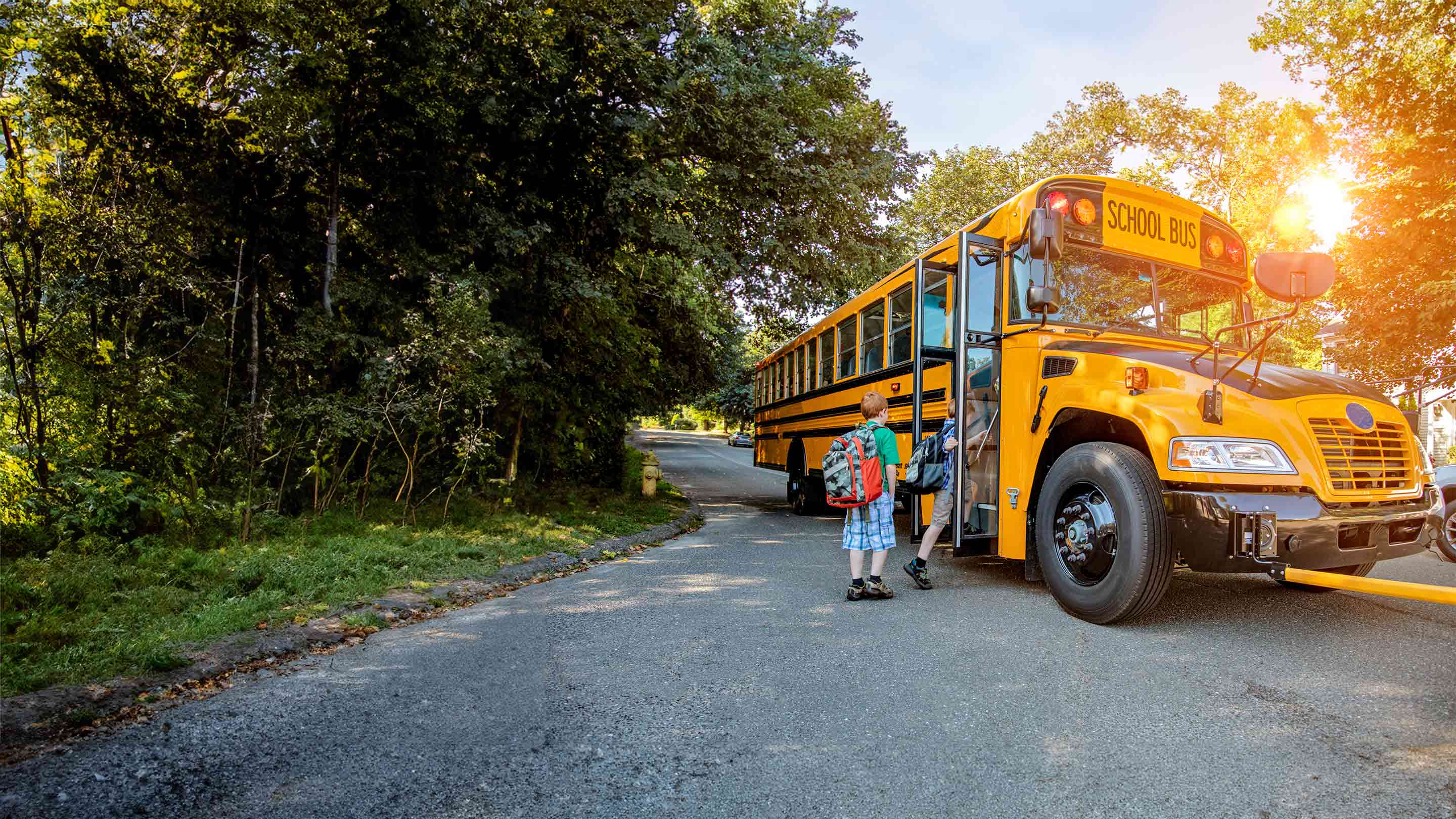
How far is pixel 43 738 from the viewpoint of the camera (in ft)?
9.83

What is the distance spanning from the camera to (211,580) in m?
5.40

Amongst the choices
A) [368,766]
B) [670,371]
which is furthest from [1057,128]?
[368,766]

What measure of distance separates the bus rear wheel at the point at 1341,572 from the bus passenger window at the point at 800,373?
22.7 ft

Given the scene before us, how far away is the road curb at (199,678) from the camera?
9.98ft

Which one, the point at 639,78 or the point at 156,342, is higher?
the point at 639,78

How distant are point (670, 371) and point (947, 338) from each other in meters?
11.5

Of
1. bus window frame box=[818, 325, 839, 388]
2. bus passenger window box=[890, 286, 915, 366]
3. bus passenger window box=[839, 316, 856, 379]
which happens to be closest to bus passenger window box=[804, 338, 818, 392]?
bus window frame box=[818, 325, 839, 388]

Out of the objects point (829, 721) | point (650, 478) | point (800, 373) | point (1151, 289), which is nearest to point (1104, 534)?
point (1151, 289)

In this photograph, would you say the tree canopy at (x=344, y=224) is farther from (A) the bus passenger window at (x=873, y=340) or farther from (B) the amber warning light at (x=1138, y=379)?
(B) the amber warning light at (x=1138, y=379)

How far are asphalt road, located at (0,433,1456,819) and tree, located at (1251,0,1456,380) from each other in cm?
1094

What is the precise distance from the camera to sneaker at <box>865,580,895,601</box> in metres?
5.54

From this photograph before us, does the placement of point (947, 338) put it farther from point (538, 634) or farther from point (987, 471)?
point (538, 634)

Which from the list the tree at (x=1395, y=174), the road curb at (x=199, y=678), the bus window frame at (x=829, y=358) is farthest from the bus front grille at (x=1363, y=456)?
the tree at (x=1395, y=174)

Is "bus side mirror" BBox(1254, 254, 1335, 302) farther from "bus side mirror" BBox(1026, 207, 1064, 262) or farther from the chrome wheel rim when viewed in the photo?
the chrome wheel rim
